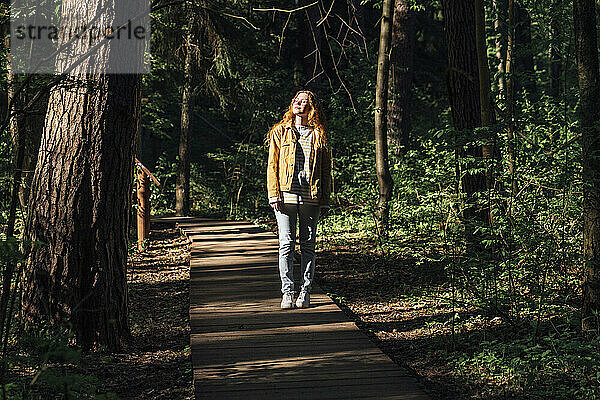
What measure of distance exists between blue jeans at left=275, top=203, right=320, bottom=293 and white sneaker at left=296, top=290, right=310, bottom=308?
56 mm

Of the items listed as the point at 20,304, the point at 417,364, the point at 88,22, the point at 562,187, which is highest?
the point at 88,22

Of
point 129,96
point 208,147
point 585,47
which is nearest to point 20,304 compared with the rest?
point 129,96

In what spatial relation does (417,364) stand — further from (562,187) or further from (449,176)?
(449,176)

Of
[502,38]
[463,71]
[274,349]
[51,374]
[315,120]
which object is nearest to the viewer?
[51,374]

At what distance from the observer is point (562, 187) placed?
18.1ft

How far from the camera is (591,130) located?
5.45 metres

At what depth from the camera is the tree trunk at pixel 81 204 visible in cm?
569

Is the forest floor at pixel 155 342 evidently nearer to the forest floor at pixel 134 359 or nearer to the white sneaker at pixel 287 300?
the forest floor at pixel 134 359

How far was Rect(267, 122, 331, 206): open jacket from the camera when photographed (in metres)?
6.79

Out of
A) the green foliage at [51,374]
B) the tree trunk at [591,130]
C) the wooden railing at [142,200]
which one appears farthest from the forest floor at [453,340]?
the wooden railing at [142,200]

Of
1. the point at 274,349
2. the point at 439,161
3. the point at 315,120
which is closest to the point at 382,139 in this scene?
the point at 439,161

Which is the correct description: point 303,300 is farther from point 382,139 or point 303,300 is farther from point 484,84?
point 382,139

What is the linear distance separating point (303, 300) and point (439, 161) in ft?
13.4

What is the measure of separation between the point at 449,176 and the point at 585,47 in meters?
3.99
